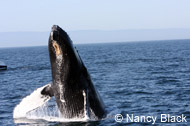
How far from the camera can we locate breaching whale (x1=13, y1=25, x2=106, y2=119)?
58.0 ft

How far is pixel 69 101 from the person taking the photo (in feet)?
60.4

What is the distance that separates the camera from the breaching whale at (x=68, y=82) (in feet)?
58.0

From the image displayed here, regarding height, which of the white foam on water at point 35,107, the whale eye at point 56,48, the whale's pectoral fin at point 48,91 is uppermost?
the whale eye at point 56,48

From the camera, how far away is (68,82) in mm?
18156

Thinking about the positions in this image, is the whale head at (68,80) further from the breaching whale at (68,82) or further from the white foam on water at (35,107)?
the white foam on water at (35,107)

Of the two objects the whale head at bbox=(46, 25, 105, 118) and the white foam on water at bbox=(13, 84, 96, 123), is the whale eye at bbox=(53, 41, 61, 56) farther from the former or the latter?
the white foam on water at bbox=(13, 84, 96, 123)

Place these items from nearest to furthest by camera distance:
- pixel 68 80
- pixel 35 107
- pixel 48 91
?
pixel 68 80 → pixel 35 107 → pixel 48 91

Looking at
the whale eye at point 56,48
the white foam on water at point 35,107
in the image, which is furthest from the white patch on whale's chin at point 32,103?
the whale eye at point 56,48

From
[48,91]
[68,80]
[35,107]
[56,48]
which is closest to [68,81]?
[68,80]

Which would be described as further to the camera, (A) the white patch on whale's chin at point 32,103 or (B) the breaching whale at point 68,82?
(A) the white patch on whale's chin at point 32,103

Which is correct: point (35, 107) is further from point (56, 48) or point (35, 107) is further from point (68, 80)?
point (56, 48)

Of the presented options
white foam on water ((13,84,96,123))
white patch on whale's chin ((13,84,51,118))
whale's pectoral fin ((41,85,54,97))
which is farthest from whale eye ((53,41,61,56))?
white patch on whale's chin ((13,84,51,118))

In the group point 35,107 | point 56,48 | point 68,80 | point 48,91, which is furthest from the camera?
point 48,91

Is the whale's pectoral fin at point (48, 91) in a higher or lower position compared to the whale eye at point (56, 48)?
lower
